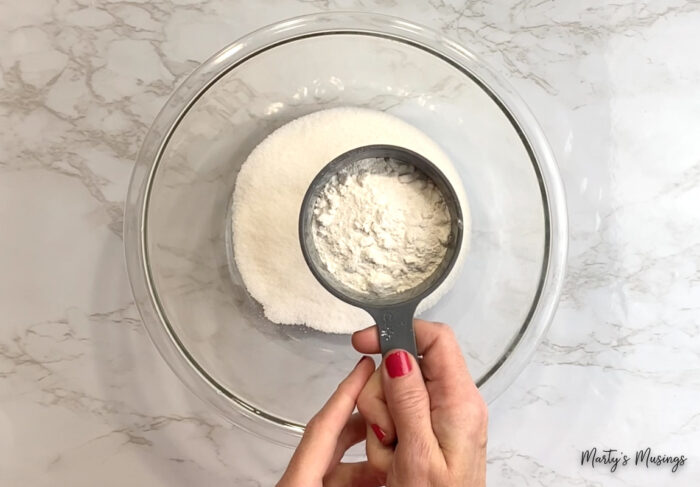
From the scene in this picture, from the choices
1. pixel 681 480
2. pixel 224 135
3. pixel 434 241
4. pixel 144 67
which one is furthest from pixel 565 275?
pixel 144 67

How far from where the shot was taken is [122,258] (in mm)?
854

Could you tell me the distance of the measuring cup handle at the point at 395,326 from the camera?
638mm

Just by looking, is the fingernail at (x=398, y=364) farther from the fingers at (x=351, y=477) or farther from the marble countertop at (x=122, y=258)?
the marble countertop at (x=122, y=258)

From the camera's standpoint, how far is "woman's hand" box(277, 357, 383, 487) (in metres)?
0.58

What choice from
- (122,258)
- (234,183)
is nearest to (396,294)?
(234,183)

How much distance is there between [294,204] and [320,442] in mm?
292

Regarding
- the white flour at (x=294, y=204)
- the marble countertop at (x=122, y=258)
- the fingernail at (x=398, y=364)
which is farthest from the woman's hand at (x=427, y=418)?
the marble countertop at (x=122, y=258)

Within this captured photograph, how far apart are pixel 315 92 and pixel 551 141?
0.34 meters

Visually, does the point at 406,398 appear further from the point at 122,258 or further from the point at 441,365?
the point at 122,258

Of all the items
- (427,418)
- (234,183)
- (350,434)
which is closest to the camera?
(427,418)

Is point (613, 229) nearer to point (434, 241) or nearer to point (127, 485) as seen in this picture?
point (434, 241)

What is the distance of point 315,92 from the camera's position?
0.83 m

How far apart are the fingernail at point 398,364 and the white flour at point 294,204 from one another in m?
0.15

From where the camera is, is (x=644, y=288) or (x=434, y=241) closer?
(x=434, y=241)
